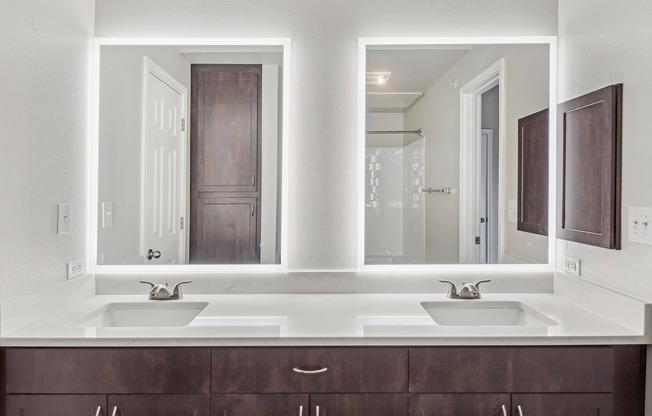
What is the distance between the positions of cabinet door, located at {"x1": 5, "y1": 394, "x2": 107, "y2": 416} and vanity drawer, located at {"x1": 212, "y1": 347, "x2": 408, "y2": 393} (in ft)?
1.17

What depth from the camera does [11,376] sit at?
1436mm

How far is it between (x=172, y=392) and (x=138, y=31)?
1.50 metres

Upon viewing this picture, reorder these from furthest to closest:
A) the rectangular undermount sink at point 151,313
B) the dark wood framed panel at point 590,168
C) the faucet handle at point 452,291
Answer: the faucet handle at point 452,291 < the rectangular undermount sink at point 151,313 < the dark wood framed panel at point 590,168

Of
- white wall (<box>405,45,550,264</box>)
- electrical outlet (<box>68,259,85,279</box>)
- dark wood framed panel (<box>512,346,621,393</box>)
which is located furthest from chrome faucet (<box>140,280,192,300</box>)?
dark wood framed panel (<box>512,346,621,393</box>)

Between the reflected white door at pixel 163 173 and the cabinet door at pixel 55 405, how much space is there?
2.34ft

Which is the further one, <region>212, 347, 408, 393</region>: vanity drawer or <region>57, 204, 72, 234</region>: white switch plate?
<region>57, 204, 72, 234</region>: white switch plate

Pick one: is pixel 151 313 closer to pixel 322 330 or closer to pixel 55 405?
pixel 55 405

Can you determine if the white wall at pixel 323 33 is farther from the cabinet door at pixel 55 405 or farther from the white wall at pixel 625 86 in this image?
the cabinet door at pixel 55 405

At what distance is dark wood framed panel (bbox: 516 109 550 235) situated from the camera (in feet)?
6.80

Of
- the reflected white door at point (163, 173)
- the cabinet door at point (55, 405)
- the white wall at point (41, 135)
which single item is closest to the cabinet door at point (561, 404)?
the cabinet door at point (55, 405)

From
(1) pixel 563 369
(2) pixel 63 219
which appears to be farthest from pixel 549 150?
(2) pixel 63 219

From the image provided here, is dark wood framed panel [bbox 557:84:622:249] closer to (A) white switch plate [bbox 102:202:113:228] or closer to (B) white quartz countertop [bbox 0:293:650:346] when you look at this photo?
(B) white quartz countertop [bbox 0:293:650:346]

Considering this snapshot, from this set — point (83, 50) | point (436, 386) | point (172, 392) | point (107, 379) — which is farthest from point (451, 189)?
point (83, 50)

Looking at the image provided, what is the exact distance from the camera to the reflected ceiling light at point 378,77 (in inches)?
81.9
